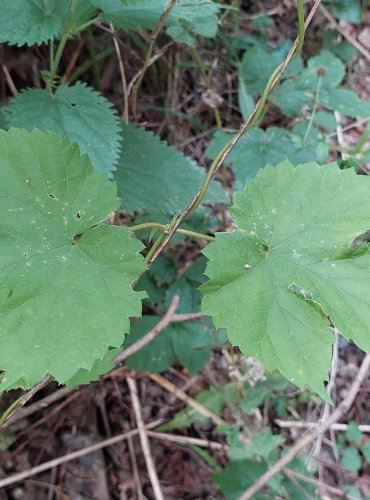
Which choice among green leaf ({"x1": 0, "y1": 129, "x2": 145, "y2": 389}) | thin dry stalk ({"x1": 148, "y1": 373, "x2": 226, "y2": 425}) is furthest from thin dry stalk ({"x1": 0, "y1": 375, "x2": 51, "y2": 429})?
thin dry stalk ({"x1": 148, "y1": 373, "x2": 226, "y2": 425})

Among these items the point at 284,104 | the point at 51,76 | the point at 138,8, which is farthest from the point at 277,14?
the point at 51,76

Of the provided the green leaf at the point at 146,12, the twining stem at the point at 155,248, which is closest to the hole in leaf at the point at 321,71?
the green leaf at the point at 146,12

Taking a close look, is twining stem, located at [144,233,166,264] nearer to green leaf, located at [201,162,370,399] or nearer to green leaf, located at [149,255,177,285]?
green leaf, located at [201,162,370,399]

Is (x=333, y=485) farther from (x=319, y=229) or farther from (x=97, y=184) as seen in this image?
(x=97, y=184)

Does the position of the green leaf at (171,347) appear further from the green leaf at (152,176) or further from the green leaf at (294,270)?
the green leaf at (294,270)

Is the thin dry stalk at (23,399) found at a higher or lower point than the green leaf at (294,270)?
lower

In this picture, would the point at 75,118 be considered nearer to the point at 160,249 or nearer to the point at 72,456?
the point at 160,249
